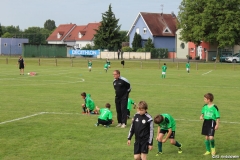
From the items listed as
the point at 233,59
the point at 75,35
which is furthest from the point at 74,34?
the point at 233,59

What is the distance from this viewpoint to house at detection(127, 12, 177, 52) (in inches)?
3826

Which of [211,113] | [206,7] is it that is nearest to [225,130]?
[211,113]

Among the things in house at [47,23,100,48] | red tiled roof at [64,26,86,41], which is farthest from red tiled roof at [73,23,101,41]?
red tiled roof at [64,26,86,41]

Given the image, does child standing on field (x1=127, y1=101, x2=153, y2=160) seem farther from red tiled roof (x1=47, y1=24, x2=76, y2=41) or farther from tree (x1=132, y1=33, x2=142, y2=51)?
red tiled roof (x1=47, y1=24, x2=76, y2=41)

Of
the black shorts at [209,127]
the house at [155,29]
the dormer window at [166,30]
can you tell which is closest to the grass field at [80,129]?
the black shorts at [209,127]

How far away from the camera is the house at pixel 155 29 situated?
97188mm

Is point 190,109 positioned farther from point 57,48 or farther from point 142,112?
point 57,48

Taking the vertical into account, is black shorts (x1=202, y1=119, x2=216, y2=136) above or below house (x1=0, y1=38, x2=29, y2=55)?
below

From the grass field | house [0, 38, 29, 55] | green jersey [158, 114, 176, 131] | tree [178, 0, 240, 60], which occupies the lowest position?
the grass field

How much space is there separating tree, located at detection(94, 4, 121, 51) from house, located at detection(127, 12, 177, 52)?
31.4ft

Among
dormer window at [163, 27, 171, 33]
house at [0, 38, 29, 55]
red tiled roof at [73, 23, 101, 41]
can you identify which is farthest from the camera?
red tiled roof at [73, 23, 101, 41]

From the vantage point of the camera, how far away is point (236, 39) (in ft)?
241

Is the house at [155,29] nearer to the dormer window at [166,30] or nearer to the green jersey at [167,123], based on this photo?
the dormer window at [166,30]

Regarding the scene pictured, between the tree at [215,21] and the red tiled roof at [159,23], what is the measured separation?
22658 millimetres
